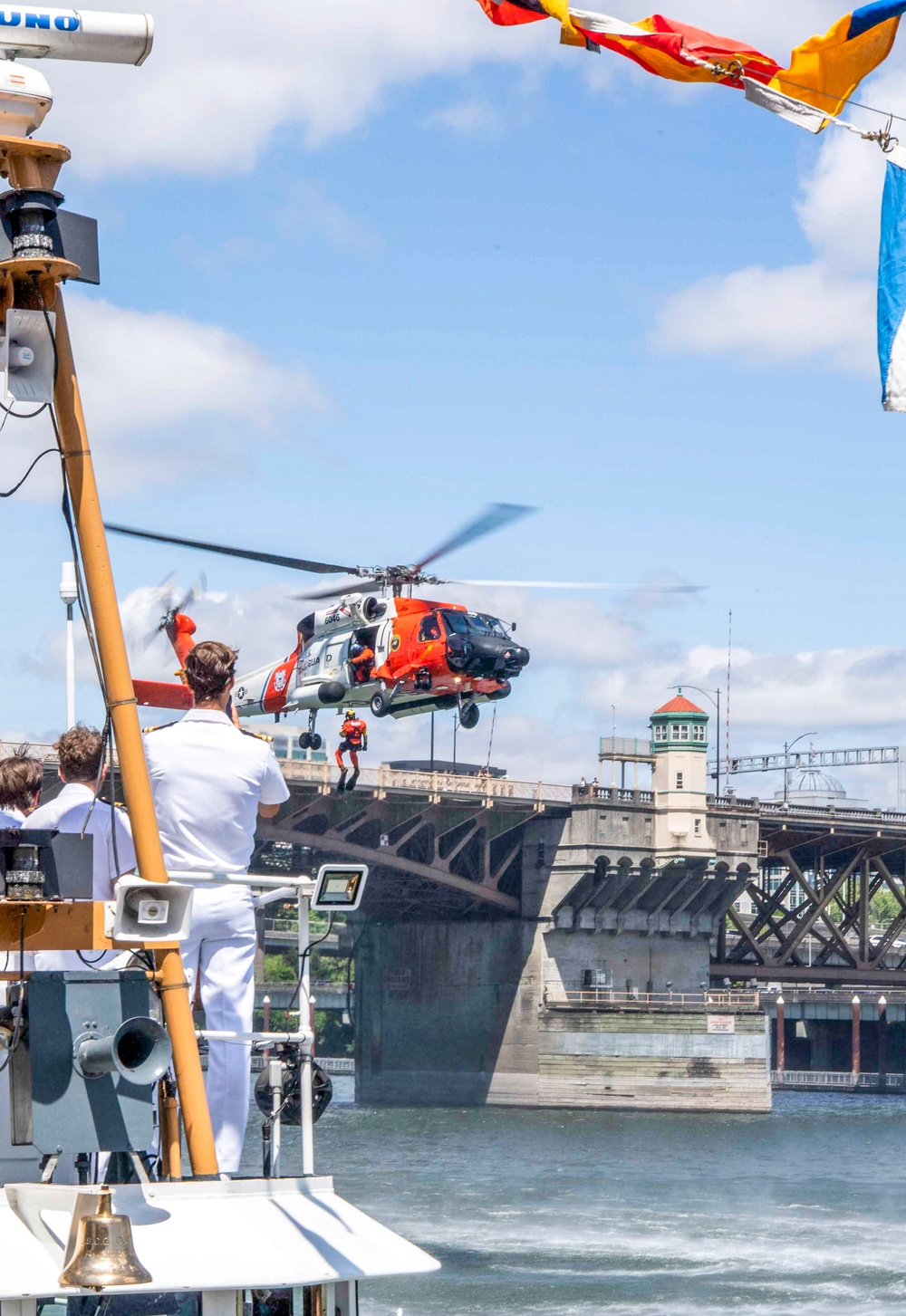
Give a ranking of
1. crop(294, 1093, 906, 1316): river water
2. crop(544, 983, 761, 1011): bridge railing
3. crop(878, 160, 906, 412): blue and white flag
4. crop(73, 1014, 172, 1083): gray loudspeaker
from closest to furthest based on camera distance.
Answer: crop(73, 1014, 172, 1083): gray loudspeaker < crop(878, 160, 906, 412): blue and white flag < crop(294, 1093, 906, 1316): river water < crop(544, 983, 761, 1011): bridge railing

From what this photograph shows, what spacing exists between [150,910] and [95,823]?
152 centimetres

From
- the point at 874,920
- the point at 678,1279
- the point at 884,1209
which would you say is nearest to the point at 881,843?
the point at 884,1209

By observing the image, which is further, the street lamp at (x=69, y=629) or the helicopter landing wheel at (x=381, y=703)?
the helicopter landing wheel at (x=381, y=703)

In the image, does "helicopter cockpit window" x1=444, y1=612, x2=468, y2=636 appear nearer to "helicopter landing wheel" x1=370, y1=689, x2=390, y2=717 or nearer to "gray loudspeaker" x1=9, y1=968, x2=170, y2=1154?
"helicopter landing wheel" x1=370, y1=689, x2=390, y2=717

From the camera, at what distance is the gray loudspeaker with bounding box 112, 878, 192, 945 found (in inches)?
229

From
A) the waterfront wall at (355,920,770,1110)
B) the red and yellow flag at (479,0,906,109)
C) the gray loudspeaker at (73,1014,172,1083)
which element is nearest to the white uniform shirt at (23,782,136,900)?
the gray loudspeaker at (73,1014,172,1083)

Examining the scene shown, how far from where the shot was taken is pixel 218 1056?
6.99 meters

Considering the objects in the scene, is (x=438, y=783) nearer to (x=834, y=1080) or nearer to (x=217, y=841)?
(x=834, y=1080)

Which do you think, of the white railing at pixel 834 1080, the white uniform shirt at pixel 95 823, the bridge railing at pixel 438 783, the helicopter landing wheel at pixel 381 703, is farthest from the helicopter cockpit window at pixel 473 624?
the white railing at pixel 834 1080

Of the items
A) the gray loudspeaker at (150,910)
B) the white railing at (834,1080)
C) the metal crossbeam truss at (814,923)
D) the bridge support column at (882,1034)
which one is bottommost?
the white railing at (834,1080)

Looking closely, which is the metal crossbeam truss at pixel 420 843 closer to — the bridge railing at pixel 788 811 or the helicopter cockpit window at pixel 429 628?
the bridge railing at pixel 788 811

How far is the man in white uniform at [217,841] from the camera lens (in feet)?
23.1

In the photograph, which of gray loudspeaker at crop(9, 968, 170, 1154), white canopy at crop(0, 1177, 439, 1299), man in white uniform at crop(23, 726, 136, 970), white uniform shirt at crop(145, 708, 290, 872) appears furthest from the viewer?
white uniform shirt at crop(145, 708, 290, 872)

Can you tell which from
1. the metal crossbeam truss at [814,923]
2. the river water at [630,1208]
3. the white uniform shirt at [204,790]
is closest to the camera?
the white uniform shirt at [204,790]
